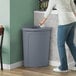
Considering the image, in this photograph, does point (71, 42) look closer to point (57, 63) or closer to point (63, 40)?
point (63, 40)

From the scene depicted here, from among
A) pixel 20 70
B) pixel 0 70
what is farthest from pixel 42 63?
pixel 0 70

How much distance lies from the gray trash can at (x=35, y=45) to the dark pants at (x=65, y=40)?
1.63ft

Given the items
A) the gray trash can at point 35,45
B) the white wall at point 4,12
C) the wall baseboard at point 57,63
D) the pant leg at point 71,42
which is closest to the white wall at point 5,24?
the white wall at point 4,12

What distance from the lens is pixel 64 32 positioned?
392cm

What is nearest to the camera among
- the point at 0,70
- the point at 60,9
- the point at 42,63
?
the point at 60,9

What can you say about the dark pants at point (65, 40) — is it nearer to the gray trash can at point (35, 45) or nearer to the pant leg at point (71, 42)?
the pant leg at point (71, 42)

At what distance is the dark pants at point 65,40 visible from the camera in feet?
12.8

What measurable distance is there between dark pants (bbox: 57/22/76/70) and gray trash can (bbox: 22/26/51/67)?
50cm

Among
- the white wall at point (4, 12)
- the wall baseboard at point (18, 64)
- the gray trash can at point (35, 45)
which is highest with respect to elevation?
the white wall at point (4, 12)

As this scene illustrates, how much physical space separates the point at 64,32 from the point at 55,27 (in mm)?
606

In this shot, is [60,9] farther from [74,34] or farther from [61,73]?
[61,73]

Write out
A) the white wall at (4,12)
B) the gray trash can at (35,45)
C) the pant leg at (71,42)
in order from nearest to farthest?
the pant leg at (71,42) → the white wall at (4,12) → the gray trash can at (35,45)

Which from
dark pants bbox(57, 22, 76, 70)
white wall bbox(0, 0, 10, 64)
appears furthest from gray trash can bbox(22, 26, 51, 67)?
dark pants bbox(57, 22, 76, 70)

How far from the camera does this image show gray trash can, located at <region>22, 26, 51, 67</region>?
4.38m
